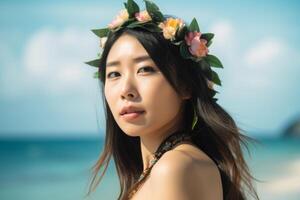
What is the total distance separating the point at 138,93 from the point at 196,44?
0.38m

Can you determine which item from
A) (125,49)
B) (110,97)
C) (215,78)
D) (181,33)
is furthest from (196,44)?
(110,97)

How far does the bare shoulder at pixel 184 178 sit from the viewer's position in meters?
2.69

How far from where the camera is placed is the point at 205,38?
3.31m

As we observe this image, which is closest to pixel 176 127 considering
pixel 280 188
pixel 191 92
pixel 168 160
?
pixel 191 92

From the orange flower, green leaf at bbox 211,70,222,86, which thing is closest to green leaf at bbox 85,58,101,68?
the orange flower

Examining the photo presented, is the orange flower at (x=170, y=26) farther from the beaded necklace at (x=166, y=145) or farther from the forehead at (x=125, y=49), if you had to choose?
the beaded necklace at (x=166, y=145)

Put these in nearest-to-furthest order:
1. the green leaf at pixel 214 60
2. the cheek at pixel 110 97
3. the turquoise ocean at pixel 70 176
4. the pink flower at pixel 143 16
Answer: the cheek at pixel 110 97 < the pink flower at pixel 143 16 < the green leaf at pixel 214 60 < the turquoise ocean at pixel 70 176

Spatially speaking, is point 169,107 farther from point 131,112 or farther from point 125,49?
point 125,49

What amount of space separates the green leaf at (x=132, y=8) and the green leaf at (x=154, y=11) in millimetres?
65

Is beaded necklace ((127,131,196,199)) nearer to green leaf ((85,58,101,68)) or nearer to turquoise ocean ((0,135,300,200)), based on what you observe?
green leaf ((85,58,101,68))

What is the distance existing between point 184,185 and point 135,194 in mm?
436

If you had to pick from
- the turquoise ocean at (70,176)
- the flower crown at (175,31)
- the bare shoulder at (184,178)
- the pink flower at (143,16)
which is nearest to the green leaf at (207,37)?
the flower crown at (175,31)

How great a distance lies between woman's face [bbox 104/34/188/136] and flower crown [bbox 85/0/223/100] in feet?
0.44

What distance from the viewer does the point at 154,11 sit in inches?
128
